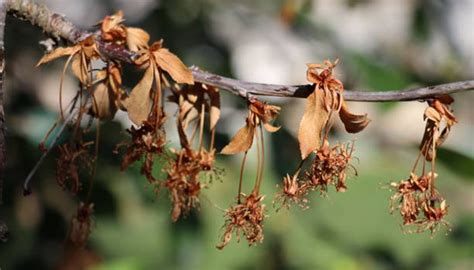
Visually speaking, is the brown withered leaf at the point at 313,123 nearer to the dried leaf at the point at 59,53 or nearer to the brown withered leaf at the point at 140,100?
the brown withered leaf at the point at 140,100

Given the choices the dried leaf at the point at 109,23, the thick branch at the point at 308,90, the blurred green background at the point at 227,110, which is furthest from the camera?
the blurred green background at the point at 227,110

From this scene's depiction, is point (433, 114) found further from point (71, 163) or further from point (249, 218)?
point (71, 163)


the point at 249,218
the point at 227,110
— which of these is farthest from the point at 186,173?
the point at 227,110

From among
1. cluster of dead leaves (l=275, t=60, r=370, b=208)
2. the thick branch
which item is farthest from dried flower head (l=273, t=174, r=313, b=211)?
the thick branch

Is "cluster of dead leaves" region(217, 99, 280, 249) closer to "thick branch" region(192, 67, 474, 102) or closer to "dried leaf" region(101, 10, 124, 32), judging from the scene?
"thick branch" region(192, 67, 474, 102)

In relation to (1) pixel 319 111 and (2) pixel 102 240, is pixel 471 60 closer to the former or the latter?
(2) pixel 102 240

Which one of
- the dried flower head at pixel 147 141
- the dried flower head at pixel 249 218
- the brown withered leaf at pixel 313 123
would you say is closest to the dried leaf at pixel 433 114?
the brown withered leaf at pixel 313 123

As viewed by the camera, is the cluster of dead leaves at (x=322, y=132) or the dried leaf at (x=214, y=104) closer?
the cluster of dead leaves at (x=322, y=132)
